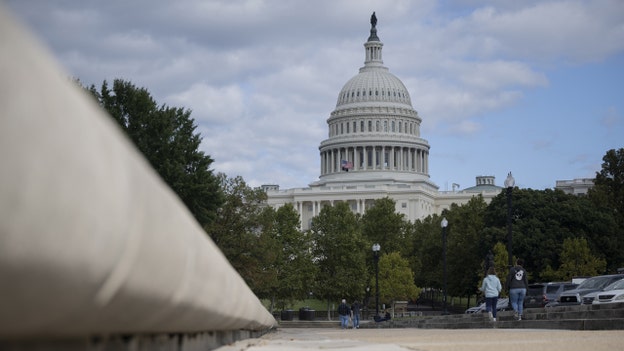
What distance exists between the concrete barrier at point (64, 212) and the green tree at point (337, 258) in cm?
10297

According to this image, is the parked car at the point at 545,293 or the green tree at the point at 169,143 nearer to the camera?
the parked car at the point at 545,293

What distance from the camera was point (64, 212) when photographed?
8.99ft

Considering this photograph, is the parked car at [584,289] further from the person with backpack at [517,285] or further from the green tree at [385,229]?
the green tree at [385,229]

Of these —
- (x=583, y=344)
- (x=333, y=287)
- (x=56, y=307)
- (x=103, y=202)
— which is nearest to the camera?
(x=56, y=307)

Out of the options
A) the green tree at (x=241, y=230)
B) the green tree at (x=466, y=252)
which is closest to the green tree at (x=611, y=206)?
the green tree at (x=466, y=252)

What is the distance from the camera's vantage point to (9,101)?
239cm

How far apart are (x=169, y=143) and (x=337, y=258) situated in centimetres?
5253

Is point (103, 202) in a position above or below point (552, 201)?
below

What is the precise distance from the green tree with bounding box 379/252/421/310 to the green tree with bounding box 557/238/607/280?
28.3 metres

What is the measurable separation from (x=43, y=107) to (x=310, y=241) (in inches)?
4323

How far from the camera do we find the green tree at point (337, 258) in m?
109

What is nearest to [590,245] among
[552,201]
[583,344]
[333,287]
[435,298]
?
[552,201]

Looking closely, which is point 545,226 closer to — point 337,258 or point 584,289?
point 337,258

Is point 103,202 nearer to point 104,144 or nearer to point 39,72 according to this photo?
point 104,144
